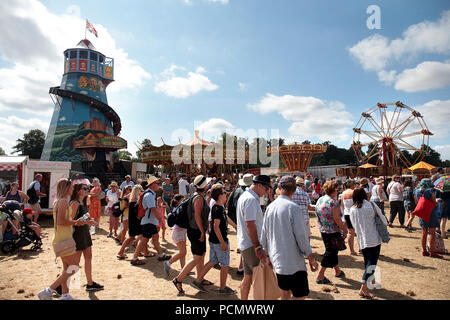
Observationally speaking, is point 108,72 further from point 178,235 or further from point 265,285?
point 265,285

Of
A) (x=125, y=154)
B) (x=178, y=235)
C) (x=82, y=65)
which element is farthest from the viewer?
(x=125, y=154)

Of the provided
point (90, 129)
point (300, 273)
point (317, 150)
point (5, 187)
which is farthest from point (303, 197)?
point (90, 129)

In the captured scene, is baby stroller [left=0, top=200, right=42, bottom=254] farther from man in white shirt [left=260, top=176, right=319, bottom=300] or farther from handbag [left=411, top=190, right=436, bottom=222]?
handbag [left=411, top=190, right=436, bottom=222]

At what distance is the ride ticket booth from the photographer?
11.1 m

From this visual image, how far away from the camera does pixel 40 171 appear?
1170 centimetres

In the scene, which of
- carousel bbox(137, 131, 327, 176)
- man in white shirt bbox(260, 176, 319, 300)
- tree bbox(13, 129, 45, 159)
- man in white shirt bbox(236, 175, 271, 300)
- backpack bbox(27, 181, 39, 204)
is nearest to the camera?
man in white shirt bbox(260, 176, 319, 300)

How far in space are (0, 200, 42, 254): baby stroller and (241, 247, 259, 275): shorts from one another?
252 inches

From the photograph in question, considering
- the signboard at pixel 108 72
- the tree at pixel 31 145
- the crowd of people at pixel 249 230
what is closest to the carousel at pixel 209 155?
the signboard at pixel 108 72

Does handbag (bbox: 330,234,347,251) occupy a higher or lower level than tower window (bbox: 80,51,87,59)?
lower

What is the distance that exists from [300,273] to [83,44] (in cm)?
4357

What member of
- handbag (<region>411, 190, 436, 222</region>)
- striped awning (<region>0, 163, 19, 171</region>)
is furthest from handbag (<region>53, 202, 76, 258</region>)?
striped awning (<region>0, 163, 19, 171</region>)

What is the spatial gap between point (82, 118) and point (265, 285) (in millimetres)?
37985

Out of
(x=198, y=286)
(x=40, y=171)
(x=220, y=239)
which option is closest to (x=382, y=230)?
(x=220, y=239)

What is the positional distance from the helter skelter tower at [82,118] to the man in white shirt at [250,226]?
31.7m
